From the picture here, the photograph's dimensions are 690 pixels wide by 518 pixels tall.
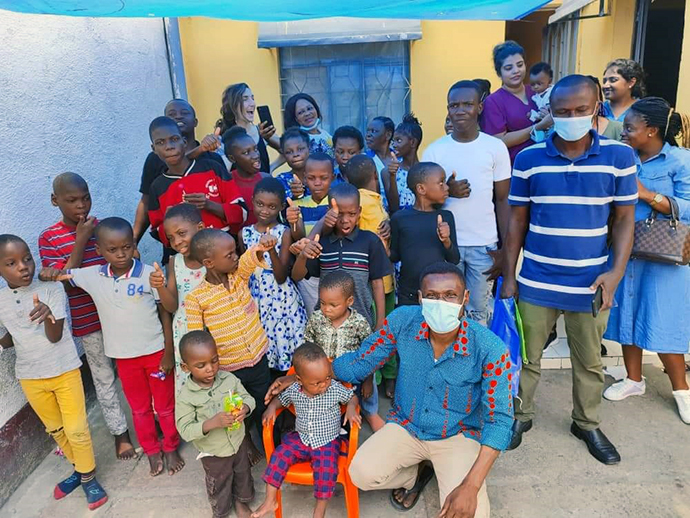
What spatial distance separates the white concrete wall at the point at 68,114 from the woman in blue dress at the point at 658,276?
12.1 ft

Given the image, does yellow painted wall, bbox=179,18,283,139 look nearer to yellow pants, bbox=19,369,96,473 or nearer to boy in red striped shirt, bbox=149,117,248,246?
boy in red striped shirt, bbox=149,117,248,246

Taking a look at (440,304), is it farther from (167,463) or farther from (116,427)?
(116,427)

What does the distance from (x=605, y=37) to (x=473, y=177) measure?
16.9 ft

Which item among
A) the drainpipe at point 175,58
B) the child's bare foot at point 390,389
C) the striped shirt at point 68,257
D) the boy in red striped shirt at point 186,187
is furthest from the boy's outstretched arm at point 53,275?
the drainpipe at point 175,58

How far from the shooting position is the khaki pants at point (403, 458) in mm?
2367

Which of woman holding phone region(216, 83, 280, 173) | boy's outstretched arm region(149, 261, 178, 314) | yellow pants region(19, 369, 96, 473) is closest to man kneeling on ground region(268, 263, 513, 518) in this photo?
boy's outstretched arm region(149, 261, 178, 314)

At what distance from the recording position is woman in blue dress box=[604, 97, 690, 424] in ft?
9.68

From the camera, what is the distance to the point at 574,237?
2686 millimetres

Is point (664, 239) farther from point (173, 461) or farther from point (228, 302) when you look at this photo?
point (173, 461)

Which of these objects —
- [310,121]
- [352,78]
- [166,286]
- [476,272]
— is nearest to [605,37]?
[352,78]

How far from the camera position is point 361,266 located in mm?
2990

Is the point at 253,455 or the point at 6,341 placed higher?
the point at 6,341

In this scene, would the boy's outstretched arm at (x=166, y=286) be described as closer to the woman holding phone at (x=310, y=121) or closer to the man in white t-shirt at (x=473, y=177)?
the man in white t-shirt at (x=473, y=177)

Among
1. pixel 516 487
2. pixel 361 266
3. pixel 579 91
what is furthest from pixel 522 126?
pixel 516 487
